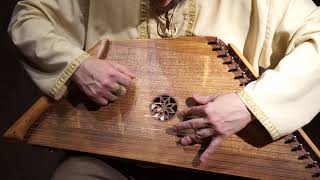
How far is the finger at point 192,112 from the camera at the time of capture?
4.60 ft

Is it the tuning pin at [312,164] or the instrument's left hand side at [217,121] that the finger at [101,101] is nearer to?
the instrument's left hand side at [217,121]

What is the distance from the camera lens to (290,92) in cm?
141

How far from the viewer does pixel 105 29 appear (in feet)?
5.69

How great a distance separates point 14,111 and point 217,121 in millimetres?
1589

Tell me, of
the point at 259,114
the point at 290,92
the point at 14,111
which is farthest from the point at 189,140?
the point at 14,111

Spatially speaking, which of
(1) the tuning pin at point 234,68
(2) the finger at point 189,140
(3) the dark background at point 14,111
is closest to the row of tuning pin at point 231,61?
(1) the tuning pin at point 234,68

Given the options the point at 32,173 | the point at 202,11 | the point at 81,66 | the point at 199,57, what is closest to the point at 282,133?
the point at 199,57

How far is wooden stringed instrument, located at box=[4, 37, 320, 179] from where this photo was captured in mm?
1379

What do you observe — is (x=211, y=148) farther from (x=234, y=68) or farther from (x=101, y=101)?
(x=101, y=101)

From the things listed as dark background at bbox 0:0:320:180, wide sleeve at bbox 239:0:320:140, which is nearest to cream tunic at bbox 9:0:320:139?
wide sleeve at bbox 239:0:320:140

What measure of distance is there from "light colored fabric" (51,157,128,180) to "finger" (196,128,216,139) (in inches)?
12.2

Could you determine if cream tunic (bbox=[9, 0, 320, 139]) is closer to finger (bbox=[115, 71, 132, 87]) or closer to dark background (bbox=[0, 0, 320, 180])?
finger (bbox=[115, 71, 132, 87])

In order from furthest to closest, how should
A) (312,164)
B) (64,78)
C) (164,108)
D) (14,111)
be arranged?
1. (14,111)
2. (64,78)
3. (164,108)
4. (312,164)

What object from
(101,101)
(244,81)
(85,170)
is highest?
(244,81)
